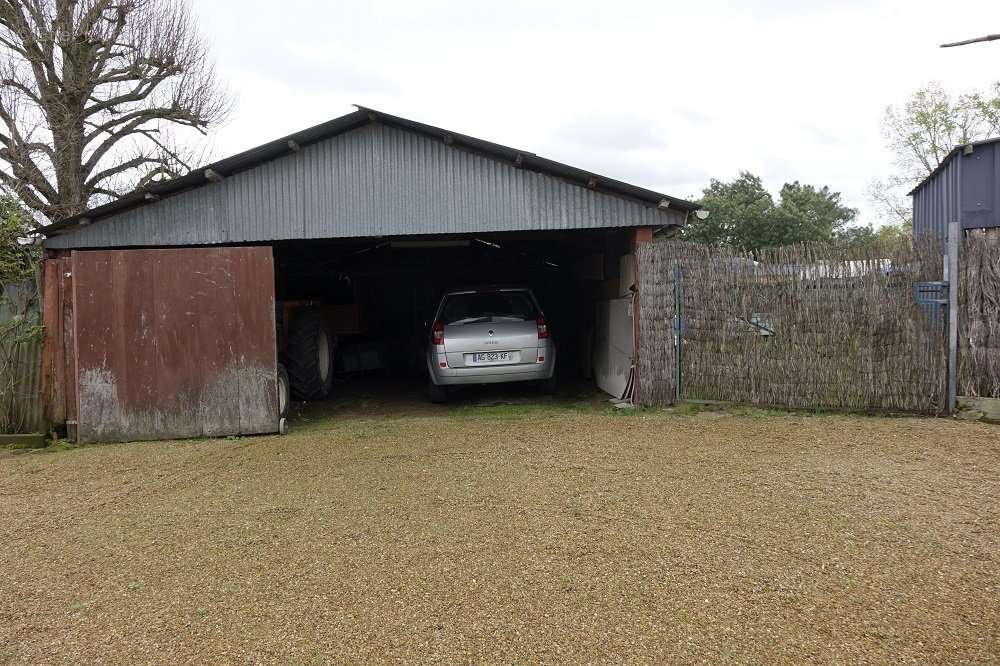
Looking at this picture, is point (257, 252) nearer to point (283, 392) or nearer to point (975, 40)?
point (283, 392)

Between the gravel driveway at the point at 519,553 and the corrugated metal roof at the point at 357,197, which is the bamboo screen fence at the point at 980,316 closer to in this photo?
Answer: the gravel driveway at the point at 519,553

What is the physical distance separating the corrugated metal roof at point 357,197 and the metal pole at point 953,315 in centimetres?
389

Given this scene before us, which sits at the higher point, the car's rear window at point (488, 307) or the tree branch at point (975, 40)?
the tree branch at point (975, 40)

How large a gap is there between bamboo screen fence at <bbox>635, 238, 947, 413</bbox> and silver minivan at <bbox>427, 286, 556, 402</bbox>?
1.43m

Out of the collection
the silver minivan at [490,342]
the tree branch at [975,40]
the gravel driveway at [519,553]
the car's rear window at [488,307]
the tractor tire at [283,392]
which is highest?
the tree branch at [975,40]

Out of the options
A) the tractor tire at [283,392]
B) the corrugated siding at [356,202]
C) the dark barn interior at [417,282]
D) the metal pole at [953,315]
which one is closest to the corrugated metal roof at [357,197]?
the corrugated siding at [356,202]

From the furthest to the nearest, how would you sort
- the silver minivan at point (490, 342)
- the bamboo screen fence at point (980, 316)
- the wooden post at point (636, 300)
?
the silver minivan at point (490, 342) → the wooden post at point (636, 300) → the bamboo screen fence at point (980, 316)

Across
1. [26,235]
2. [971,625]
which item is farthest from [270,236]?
[971,625]

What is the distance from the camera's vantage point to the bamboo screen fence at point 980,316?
7.55 m

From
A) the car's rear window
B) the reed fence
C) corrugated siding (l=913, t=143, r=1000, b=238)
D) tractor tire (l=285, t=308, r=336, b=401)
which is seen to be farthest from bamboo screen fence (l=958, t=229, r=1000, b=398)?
the reed fence

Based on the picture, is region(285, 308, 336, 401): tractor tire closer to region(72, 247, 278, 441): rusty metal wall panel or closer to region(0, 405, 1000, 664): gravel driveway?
region(72, 247, 278, 441): rusty metal wall panel

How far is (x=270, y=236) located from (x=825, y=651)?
8.06 metres

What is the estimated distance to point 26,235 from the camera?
29.2ft

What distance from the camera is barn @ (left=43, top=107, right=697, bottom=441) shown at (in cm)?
809
